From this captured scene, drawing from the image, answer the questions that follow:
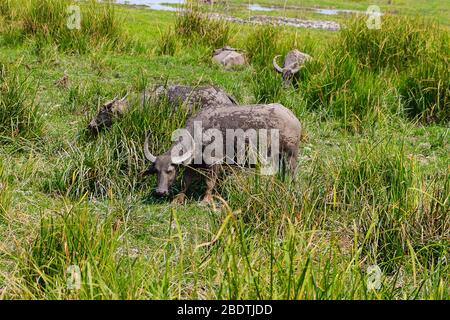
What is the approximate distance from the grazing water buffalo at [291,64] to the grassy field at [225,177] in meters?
0.23

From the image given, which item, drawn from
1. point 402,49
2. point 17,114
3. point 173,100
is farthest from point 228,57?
point 17,114

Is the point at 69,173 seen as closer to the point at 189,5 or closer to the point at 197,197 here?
the point at 197,197

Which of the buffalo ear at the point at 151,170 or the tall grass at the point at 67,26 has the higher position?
the tall grass at the point at 67,26

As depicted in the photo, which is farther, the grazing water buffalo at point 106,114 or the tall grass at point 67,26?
the tall grass at point 67,26

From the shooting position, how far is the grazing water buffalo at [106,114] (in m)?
7.09

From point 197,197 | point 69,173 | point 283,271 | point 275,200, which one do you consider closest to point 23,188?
point 69,173

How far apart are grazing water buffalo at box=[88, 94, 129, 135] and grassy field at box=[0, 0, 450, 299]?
0.15 meters

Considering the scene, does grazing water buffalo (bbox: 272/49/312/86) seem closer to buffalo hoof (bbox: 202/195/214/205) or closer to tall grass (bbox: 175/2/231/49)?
tall grass (bbox: 175/2/231/49)

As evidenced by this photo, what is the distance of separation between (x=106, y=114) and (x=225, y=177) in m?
1.77

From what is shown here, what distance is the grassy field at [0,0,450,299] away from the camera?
12.0 ft

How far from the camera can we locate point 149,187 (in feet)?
20.2

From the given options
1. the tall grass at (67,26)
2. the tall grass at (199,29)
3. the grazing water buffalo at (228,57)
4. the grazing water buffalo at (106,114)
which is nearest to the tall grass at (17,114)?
the grazing water buffalo at (106,114)

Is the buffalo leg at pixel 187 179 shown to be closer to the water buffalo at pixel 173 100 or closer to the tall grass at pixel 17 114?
the water buffalo at pixel 173 100

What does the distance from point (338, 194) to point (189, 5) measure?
777 centimetres
